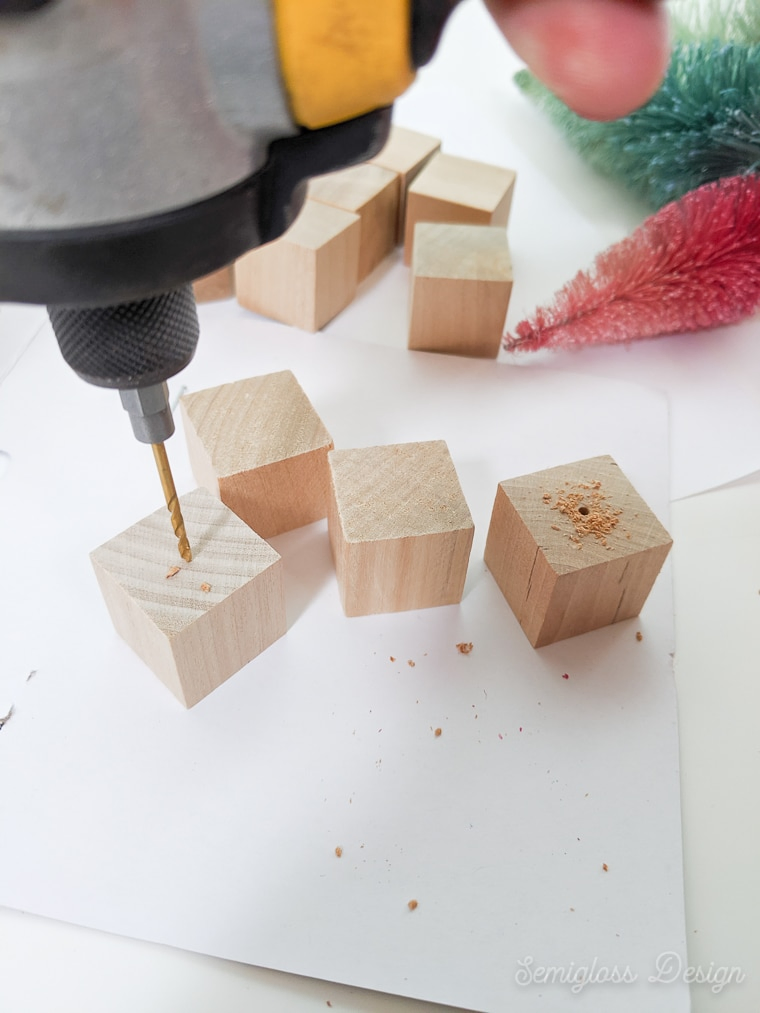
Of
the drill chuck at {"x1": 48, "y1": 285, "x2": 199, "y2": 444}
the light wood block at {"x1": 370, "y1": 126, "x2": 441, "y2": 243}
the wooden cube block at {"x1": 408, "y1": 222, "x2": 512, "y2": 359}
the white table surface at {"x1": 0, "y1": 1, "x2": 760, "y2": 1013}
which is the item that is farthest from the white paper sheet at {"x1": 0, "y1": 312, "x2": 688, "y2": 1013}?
the light wood block at {"x1": 370, "y1": 126, "x2": 441, "y2": 243}

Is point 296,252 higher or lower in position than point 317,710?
higher

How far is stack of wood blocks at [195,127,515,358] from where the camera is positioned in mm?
735

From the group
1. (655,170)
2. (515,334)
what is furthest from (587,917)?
(655,170)

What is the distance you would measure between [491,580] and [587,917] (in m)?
0.24

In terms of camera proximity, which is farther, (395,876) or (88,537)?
(88,537)

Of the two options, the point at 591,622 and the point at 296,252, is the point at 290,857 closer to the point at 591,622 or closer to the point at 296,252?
the point at 591,622

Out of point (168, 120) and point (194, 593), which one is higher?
point (168, 120)

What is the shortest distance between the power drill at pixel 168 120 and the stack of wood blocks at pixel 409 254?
49 cm

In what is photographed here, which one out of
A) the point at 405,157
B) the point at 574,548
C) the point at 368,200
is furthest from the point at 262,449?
the point at 405,157

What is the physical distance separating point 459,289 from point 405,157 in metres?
0.25

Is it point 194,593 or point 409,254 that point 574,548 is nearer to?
point 194,593

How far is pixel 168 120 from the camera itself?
200 millimetres

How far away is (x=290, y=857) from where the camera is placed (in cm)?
47

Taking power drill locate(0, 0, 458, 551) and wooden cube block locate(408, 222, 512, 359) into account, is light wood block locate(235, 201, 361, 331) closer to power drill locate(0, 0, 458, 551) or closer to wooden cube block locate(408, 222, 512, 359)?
wooden cube block locate(408, 222, 512, 359)
